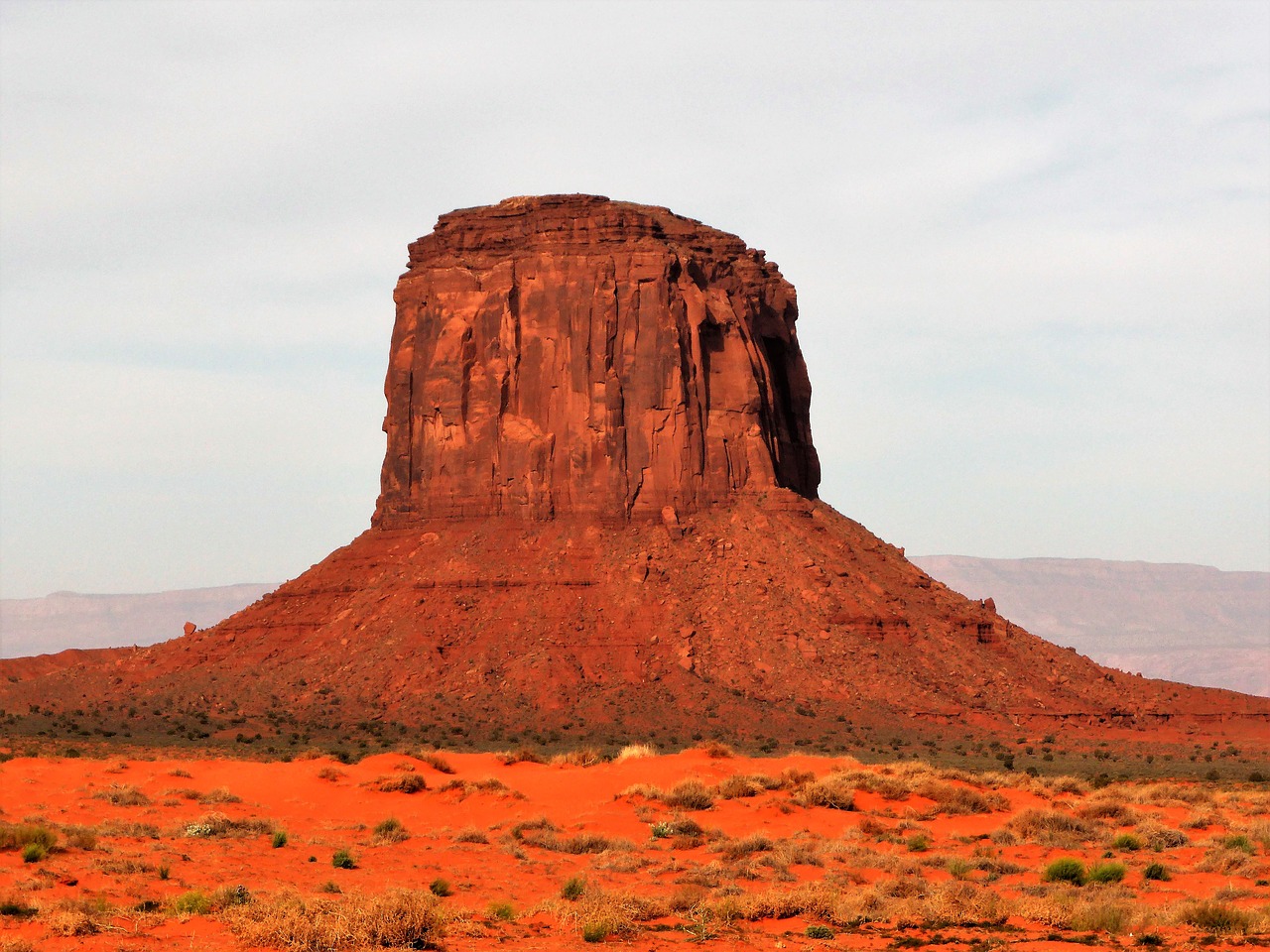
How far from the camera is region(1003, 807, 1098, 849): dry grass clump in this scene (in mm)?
31750

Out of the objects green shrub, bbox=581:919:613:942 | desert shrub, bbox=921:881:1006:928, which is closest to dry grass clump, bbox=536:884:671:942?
green shrub, bbox=581:919:613:942

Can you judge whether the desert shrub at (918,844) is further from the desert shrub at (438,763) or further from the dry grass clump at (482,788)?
the desert shrub at (438,763)

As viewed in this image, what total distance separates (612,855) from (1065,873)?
7.86 m

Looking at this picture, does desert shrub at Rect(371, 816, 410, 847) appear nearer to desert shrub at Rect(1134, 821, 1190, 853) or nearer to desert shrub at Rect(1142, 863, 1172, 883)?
desert shrub at Rect(1142, 863, 1172, 883)

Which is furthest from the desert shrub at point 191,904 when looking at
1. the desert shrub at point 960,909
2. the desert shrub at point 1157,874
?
the desert shrub at point 1157,874

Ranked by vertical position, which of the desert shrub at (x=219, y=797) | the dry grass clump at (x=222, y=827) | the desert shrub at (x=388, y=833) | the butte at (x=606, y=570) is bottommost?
the desert shrub at (x=388, y=833)

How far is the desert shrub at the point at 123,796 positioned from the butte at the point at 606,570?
26833 mm

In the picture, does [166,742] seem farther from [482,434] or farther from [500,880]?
[500,880]

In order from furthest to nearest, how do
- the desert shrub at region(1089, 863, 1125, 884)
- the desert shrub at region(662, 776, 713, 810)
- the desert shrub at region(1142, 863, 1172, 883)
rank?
1. the desert shrub at region(662, 776, 713, 810)
2. the desert shrub at region(1142, 863, 1172, 883)
3. the desert shrub at region(1089, 863, 1125, 884)

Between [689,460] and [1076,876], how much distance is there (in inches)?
1931

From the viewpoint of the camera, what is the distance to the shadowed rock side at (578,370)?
75562mm

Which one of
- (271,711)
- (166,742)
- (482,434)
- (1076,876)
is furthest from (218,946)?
(482,434)

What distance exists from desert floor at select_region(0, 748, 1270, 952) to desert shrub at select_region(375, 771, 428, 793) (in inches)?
2.5

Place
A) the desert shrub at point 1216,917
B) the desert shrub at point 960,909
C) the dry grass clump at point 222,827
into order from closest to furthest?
the desert shrub at point 1216,917
the desert shrub at point 960,909
the dry grass clump at point 222,827
